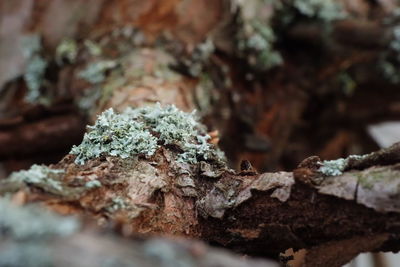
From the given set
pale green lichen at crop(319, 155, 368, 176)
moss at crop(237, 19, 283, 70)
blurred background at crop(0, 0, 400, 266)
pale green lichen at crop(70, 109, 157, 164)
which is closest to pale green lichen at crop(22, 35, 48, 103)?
blurred background at crop(0, 0, 400, 266)

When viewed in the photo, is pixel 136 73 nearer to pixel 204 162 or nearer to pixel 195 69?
pixel 195 69

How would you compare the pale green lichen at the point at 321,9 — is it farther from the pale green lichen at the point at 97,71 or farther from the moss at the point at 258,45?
the pale green lichen at the point at 97,71

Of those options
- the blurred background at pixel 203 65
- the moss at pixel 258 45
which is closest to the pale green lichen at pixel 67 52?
the blurred background at pixel 203 65

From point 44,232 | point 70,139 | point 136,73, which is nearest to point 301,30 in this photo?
point 136,73

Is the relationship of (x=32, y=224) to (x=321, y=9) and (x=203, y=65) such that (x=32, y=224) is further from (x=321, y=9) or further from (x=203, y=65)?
(x=321, y=9)

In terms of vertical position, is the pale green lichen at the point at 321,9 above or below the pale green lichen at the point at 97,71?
above

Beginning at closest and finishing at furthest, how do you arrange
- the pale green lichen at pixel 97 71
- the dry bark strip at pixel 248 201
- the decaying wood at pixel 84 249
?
1. the decaying wood at pixel 84 249
2. the dry bark strip at pixel 248 201
3. the pale green lichen at pixel 97 71

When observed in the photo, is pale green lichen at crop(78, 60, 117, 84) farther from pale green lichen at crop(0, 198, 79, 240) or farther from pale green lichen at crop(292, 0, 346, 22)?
pale green lichen at crop(0, 198, 79, 240)
